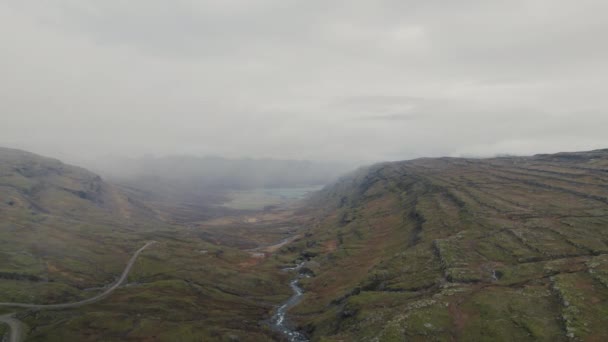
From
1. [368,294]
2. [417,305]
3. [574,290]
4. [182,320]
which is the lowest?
[182,320]

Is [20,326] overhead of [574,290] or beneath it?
beneath

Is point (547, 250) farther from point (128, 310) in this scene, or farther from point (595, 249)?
point (128, 310)

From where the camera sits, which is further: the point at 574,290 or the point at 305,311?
the point at 305,311

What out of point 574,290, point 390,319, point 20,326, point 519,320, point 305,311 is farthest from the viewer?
point 305,311

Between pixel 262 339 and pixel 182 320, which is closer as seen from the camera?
pixel 262 339

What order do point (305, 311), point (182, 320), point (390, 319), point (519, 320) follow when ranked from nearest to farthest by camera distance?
point (519, 320)
point (390, 319)
point (182, 320)
point (305, 311)

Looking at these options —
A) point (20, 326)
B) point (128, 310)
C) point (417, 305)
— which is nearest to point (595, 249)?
point (417, 305)

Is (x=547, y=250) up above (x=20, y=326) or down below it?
above

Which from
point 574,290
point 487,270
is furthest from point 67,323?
point 574,290

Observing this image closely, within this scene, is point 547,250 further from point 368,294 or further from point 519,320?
point 368,294
